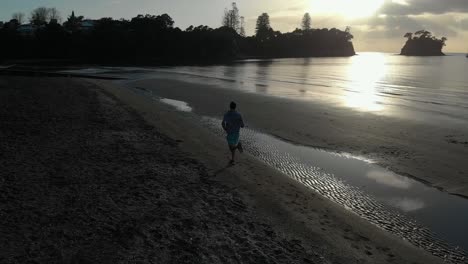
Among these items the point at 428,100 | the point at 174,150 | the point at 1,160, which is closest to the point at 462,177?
the point at 174,150

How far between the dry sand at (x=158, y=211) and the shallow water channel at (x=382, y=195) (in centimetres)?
73

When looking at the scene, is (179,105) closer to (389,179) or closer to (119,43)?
(389,179)

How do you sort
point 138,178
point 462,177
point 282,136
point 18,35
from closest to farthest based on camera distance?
point 138,178
point 462,177
point 282,136
point 18,35

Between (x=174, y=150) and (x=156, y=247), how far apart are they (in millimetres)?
7706

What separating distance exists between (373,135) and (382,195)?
8801 mm

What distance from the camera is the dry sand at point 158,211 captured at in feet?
23.3

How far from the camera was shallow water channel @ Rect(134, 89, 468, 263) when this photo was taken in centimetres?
925

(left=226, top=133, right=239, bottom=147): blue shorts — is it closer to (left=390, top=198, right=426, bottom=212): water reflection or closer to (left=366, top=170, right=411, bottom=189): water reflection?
(left=366, top=170, right=411, bottom=189): water reflection

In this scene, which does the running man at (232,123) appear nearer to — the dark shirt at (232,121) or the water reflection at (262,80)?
the dark shirt at (232,121)

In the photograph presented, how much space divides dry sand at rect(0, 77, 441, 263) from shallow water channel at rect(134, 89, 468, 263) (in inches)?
28.8

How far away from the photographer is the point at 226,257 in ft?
23.2

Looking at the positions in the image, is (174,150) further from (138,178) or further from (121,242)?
(121,242)

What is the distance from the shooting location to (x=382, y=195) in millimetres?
11984

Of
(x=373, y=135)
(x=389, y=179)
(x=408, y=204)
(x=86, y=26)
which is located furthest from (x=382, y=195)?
(x=86, y=26)
